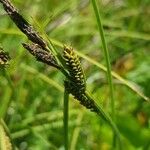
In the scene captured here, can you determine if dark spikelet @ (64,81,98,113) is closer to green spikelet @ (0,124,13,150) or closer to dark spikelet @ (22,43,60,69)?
dark spikelet @ (22,43,60,69)

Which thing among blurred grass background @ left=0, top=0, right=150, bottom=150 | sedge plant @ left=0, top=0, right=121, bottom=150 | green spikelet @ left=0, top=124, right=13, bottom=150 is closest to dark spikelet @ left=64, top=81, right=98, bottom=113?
sedge plant @ left=0, top=0, right=121, bottom=150

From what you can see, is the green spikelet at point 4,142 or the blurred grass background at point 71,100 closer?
the green spikelet at point 4,142

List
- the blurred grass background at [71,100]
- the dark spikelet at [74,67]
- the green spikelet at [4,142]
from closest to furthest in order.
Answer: the dark spikelet at [74,67] → the green spikelet at [4,142] → the blurred grass background at [71,100]

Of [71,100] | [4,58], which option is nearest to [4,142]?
[4,58]

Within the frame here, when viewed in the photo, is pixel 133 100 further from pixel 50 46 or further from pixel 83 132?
pixel 50 46

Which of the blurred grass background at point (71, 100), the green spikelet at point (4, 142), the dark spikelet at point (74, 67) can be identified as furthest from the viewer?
the blurred grass background at point (71, 100)

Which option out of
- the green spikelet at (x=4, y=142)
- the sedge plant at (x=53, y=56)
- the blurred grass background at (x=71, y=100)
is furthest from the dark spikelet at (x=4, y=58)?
the blurred grass background at (x=71, y=100)

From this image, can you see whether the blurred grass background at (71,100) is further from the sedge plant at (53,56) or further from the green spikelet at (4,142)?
the sedge plant at (53,56)
